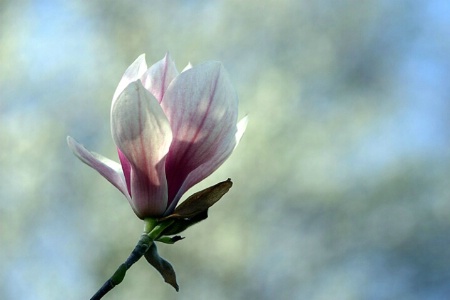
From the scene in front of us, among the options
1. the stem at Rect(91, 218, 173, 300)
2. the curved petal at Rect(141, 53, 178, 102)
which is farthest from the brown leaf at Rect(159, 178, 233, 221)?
the curved petal at Rect(141, 53, 178, 102)

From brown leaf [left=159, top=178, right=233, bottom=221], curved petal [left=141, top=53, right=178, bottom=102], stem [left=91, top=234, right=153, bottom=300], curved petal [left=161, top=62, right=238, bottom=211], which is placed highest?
curved petal [left=141, top=53, right=178, bottom=102]

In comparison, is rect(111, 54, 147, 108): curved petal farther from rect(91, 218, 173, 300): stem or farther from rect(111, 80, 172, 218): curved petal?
rect(91, 218, 173, 300): stem

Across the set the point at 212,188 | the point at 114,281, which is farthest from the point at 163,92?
the point at 114,281

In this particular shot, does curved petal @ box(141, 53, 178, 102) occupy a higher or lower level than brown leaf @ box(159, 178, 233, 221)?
higher

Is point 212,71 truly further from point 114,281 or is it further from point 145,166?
point 114,281

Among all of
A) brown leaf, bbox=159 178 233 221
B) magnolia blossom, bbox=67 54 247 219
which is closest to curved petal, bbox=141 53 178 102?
magnolia blossom, bbox=67 54 247 219

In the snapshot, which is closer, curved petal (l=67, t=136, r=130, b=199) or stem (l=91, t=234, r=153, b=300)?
stem (l=91, t=234, r=153, b=300)

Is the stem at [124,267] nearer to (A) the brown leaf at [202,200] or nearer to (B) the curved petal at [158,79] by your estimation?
(A) the brown leaf at [202,200]

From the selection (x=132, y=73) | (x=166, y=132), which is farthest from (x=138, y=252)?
(x=132, y=73)
